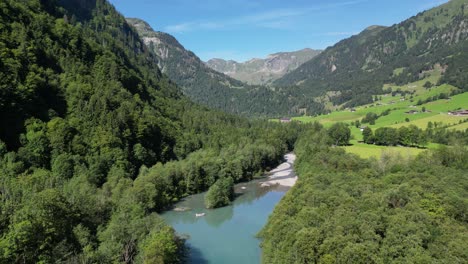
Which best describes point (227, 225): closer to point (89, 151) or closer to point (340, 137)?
point (89, 151)

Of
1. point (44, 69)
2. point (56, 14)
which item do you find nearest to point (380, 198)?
point (44, 69)

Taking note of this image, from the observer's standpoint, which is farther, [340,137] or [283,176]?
[340,137]

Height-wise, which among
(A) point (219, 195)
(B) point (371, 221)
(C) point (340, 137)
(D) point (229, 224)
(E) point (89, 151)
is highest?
(E) point (89, 151)

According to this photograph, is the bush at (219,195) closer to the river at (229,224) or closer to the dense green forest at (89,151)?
the river at (229,224)

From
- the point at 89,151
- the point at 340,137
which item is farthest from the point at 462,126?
the point at 89,151

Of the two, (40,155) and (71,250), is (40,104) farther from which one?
(71,250)

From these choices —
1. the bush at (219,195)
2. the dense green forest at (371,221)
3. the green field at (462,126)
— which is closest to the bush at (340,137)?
the green field at (462,126)

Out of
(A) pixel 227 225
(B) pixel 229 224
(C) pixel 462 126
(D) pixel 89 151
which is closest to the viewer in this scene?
(A) pixel 227 225

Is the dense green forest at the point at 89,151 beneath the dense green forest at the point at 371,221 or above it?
above
